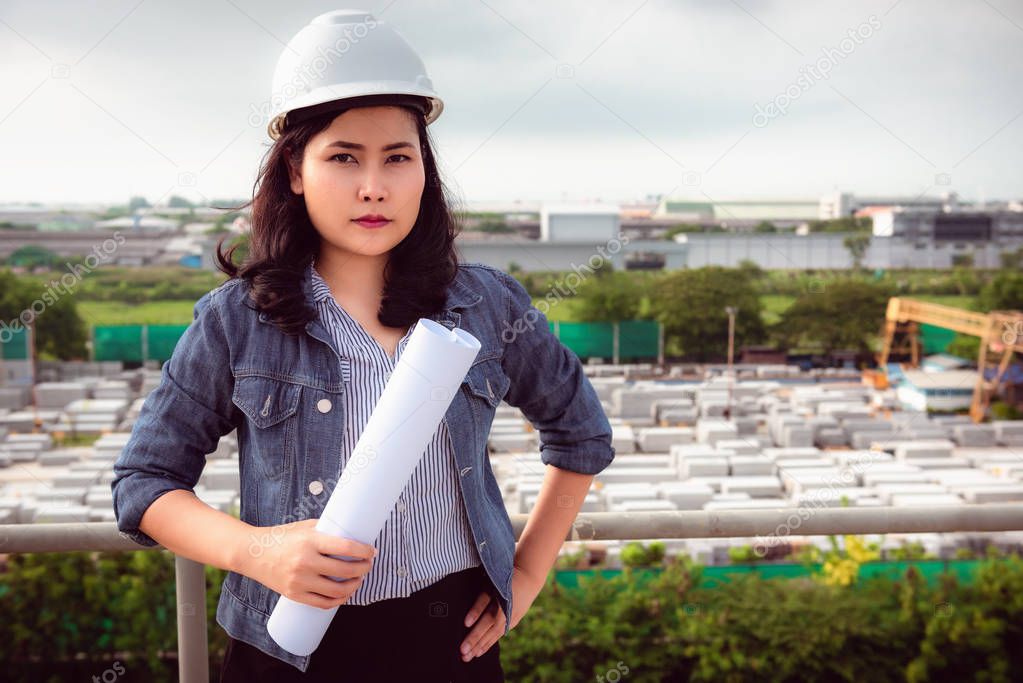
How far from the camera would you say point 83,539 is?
45.1 inches

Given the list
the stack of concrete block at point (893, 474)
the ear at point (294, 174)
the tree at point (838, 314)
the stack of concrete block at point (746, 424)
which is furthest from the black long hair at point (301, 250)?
the stack of concrete block at point (746, 424)

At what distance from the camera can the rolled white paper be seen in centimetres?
64

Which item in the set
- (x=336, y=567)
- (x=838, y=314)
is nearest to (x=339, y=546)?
(x=336, y=567)

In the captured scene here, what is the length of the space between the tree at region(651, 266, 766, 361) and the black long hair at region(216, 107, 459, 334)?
969 inches

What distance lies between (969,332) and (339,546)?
28.2 m

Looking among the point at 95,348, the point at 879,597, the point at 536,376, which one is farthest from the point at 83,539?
the point at 95,348

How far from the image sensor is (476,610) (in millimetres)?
787

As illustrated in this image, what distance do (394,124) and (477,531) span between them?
346 mm

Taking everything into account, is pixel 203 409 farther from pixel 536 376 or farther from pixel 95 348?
pixel 95 348

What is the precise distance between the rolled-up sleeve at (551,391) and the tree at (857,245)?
1045 inches

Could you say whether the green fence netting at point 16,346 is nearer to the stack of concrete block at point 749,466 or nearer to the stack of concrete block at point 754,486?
the stack of concrete block at point 754,486

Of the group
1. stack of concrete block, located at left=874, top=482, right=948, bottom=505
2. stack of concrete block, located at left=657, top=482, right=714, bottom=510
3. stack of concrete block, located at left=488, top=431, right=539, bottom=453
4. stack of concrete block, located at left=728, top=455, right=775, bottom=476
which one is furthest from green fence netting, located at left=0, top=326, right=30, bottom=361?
stack of concrete block, located at left=874, top=482, right=948, bottom=505

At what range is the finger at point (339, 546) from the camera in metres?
0.63

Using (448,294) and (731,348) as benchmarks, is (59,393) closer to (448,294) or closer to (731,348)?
(731,348)
